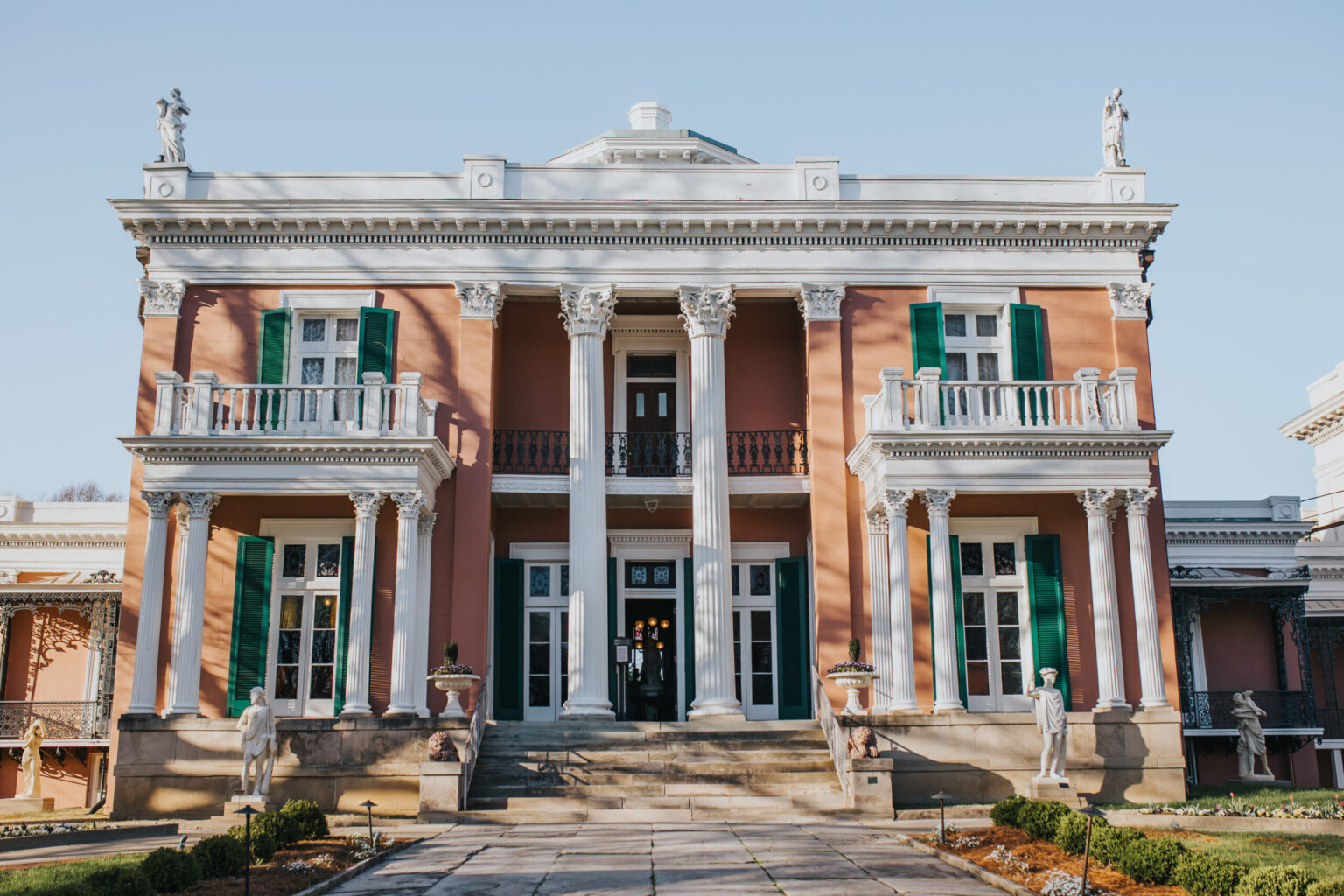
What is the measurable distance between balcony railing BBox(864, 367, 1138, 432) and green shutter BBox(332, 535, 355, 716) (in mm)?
9038

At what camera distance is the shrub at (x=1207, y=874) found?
9.53m

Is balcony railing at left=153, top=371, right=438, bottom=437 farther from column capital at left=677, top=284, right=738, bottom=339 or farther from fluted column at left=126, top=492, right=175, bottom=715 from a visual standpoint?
column capital at left=677, top=284, right=738, bottom=339

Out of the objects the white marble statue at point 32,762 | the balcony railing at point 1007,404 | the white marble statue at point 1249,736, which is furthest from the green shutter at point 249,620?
the white marble statue at point 1249,736

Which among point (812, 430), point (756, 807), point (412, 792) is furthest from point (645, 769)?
point (812, 430)

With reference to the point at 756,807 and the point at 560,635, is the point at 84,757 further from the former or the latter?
the point at 756,807

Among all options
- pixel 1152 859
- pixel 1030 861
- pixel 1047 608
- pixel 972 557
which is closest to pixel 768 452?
pixel 972 557

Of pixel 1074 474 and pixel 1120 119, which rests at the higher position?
pixel 1120 119

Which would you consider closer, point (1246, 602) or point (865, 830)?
point (865, 830)

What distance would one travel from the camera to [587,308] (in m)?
21.4

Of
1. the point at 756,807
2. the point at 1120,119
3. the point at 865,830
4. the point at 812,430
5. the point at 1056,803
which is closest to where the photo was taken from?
the point at 1056,803

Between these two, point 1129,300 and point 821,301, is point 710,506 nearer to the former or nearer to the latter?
point 821,301

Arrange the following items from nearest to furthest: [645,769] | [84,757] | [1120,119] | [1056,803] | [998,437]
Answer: [1056,803], [645,769], [998,437], [1120,119], [84,757]

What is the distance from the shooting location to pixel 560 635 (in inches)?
865

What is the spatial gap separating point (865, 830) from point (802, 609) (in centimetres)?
715
